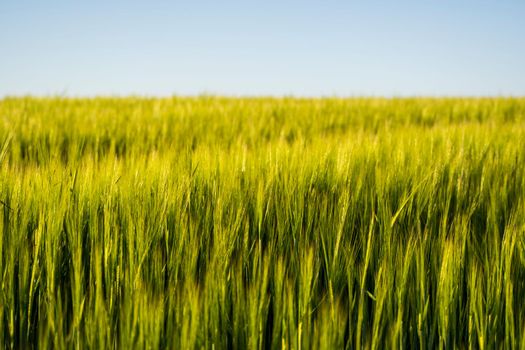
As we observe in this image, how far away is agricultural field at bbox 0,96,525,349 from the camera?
0.67m

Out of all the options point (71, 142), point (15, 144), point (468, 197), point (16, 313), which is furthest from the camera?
point (71, 142)

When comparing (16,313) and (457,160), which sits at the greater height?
(457,160)

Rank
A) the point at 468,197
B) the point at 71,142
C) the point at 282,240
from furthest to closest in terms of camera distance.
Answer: the point at 71,142 → the point at 468,197 → the point at 282,240

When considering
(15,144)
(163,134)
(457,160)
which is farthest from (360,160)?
(15,144)

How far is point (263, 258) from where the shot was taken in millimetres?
938

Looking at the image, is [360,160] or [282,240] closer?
[282,240]

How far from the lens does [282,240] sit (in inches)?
39.3

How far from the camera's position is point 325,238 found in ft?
3.21

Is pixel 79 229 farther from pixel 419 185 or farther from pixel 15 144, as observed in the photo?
pixel 15 144

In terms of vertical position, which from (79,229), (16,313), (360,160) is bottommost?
(16,313)

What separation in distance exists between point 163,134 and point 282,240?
184cm

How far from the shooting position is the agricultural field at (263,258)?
67 cm

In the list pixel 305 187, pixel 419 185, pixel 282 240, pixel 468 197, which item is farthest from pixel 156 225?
pixel 468 197

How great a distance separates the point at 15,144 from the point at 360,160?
1.78m
